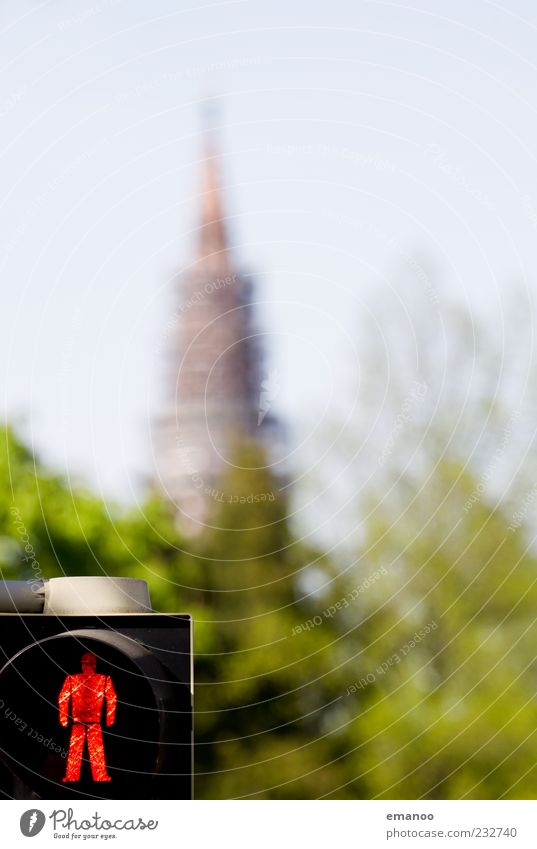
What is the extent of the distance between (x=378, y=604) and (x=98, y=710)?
21.4 m

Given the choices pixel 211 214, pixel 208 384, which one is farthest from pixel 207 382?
pixel 211 214

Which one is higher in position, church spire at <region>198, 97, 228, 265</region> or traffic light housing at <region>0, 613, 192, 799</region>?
church spire at <region>198, 97, 228, 265</region>

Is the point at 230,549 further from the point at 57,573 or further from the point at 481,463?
the point at 481,463

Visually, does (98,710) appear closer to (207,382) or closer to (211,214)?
(211,214)

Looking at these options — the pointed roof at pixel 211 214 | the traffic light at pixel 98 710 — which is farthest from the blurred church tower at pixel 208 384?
the traffic light at pixel 98 710

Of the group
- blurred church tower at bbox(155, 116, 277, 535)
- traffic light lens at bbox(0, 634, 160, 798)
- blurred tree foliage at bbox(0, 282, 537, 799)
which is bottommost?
traffic light lens at bbox(0, 634, 160, 798)

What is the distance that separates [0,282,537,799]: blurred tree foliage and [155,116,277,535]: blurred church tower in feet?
14.7

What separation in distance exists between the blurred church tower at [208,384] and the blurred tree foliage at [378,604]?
4.48 meters

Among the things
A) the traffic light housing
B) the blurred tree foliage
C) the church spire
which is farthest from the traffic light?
the church spire

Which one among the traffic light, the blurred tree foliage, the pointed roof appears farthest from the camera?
the pointed roof

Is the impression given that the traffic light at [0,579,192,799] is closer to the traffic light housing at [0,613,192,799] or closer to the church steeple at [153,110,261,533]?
the traffic light housing at [0,613,192,799]

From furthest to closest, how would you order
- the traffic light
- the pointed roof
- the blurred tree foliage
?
the pointed roof
the blurred tree foliage
the traffic light

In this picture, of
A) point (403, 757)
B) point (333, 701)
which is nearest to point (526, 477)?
point (403, 757)

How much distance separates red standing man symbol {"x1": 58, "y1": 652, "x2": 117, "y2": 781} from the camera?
4.82 meters
